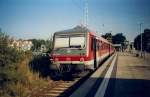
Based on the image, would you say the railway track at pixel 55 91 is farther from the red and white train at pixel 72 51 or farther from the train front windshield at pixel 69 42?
the train front windshield at pixel 69 42

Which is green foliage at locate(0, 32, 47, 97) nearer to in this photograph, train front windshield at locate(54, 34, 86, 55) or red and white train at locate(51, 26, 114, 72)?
red and white train at locate(51, 26, 114, 72)

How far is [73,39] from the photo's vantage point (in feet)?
53.1

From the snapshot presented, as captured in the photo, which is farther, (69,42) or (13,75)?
(69,42)

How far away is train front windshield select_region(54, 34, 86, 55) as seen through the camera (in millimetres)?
15672

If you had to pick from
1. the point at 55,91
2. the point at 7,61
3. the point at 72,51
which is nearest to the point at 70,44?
the point at 72,51

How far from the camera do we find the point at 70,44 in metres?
16.1

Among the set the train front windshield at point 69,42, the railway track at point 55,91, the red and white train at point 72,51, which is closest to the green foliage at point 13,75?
the railway track at point 55,91

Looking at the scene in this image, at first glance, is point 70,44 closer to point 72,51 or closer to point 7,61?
point 72,51

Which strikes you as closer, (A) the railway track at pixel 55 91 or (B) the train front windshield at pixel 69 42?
(A) the railway track at pixel 55 91

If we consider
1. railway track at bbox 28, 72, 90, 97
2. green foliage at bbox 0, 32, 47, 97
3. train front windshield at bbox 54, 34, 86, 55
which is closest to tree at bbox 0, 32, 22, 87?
green foliage at bbox 0, 32, 47, 97

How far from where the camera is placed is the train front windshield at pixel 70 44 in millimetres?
15672

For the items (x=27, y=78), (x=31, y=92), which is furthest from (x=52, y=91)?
(x=27, y=78)

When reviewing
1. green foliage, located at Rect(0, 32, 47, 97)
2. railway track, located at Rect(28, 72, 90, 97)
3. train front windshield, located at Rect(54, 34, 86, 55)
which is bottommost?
railway track, located at Rect(28, 72, 90, 97)

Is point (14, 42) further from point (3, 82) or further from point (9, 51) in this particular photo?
point (3, 82)
